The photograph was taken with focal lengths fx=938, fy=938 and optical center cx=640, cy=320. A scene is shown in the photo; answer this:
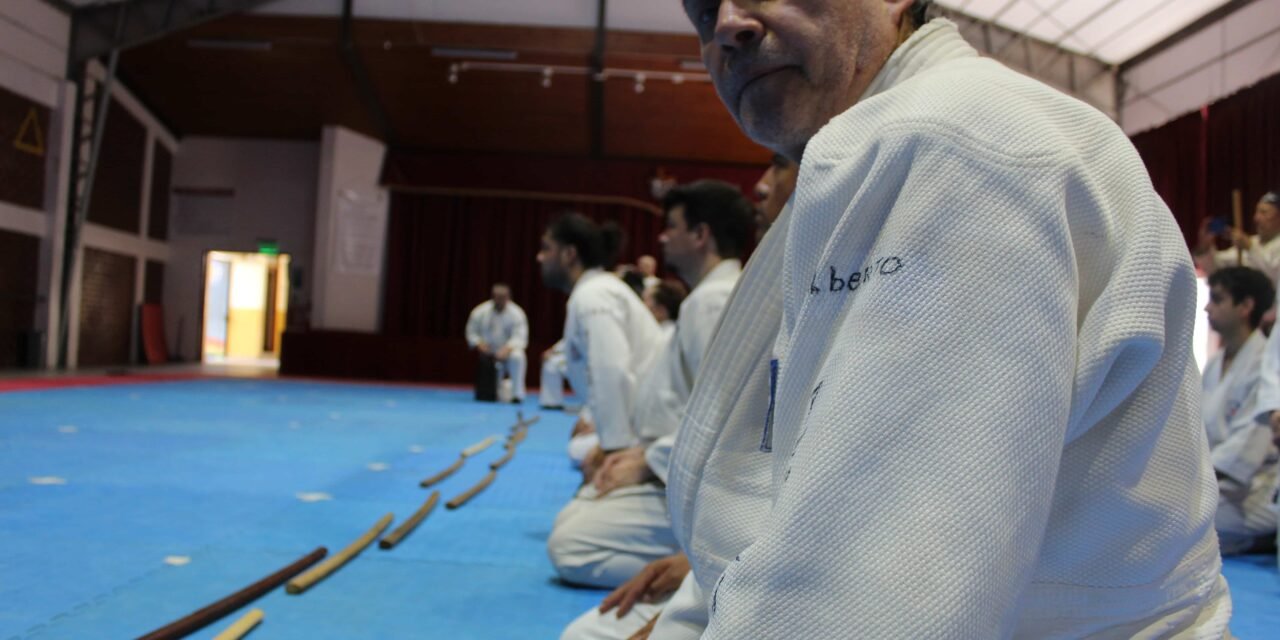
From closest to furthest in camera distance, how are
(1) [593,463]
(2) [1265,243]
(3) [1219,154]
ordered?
(1) [593,463] < (2) [1265,243] < (3) [1219,154]

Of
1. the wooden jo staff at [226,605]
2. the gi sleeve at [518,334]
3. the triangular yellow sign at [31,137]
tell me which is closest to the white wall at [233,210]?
the triangular yellow sign at [31,137]

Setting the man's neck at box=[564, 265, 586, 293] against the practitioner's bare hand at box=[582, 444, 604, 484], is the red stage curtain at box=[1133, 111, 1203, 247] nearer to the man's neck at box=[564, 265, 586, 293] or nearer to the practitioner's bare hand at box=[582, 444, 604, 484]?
the man's neck at box=[564, 265, 586, 293]

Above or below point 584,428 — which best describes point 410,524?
below

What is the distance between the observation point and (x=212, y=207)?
640 inches

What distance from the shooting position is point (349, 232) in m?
15.6

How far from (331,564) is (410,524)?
70 cm

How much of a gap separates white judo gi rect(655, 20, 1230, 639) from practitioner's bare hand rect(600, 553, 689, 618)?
4.32 feet

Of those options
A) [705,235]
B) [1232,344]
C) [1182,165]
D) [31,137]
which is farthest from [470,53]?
[1232,344]

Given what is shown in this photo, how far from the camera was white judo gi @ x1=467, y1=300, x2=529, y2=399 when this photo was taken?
37.9 ft

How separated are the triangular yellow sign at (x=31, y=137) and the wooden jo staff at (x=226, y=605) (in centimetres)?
1140

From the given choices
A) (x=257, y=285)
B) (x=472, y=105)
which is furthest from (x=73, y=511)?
(x=257, y=285)

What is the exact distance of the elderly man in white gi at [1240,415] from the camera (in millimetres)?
3893

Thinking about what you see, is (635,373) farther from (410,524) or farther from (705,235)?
(410,524)

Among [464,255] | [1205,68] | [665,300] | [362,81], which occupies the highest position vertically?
[362,81]
